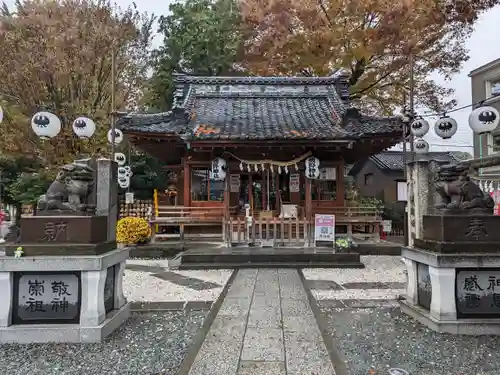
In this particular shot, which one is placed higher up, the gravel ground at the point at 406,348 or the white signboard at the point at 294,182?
the white signboard at the point at 294,182

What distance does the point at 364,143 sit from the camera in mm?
11367

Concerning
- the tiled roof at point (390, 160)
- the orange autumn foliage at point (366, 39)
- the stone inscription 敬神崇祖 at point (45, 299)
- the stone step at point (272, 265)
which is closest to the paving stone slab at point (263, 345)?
the stone inscription 敬神崇祖 at point (45, 299)

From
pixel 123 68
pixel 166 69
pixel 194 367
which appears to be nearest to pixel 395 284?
pixel 194 367

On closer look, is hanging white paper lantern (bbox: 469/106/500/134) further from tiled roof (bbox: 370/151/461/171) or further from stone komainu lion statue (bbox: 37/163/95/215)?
tiled roof (bbox: 370/151/461/171)

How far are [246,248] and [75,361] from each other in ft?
19.4

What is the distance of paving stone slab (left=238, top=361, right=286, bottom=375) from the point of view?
3.05 metres

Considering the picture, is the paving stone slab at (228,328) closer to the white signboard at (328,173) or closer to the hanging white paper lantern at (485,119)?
the hanging white paper lantern at (485,119)

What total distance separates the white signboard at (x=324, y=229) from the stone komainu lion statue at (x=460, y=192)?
464 cm

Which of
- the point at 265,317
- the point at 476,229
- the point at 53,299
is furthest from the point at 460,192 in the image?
the point at 53,299

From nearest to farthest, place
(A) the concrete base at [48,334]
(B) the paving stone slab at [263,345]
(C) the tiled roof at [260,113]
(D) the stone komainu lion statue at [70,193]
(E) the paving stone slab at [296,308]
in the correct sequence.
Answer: (B) the paving stone slab at [263,345] → (A) the concrete base at [48,334] → (D) the stone komainu lion statue at [70,193] → (E) the paving stone slab at [296,308] → (C) the tiled roof at [260,113]

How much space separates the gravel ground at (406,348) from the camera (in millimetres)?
3180

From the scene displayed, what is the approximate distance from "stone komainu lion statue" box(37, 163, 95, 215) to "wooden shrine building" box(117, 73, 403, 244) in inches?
206

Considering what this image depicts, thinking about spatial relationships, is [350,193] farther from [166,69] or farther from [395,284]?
[166,69]

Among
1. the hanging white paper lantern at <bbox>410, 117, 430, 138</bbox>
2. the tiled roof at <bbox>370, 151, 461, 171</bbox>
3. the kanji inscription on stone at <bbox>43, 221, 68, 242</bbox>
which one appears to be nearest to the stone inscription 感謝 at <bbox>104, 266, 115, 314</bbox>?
the kanji inscription on stone at <bbox>43, 221, 68, 242</bbox>
